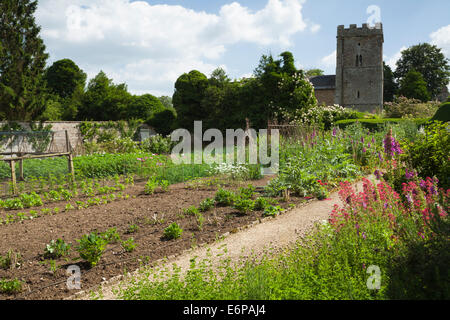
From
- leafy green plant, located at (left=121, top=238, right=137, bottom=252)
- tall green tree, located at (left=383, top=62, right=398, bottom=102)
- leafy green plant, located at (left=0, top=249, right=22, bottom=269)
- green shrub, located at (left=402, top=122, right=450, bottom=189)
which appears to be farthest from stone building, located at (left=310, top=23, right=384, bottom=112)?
leafy green plant, located at (left=0, top=249, right=22, bottom=269)

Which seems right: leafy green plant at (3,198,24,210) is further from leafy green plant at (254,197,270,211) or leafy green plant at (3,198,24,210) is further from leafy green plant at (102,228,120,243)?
leafy green plant at (254,197,270,211)

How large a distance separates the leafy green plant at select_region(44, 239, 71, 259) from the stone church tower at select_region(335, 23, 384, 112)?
111 ft

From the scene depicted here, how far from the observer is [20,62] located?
50.5 feet

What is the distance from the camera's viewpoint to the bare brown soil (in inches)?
121

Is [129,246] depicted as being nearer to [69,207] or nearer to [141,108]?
[69,207]

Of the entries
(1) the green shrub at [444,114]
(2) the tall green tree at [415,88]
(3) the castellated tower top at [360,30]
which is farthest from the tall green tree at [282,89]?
(2) the tall green tree at [415,88]

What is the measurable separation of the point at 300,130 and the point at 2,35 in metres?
13.8

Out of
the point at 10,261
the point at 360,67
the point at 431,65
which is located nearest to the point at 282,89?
→ the point at 10,261

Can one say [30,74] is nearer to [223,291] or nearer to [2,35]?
[2,35]

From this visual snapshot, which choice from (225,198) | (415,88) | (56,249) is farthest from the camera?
(415,88)

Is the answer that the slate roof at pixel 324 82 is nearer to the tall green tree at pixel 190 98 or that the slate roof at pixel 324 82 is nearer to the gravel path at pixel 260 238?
the tall green tree at pixel 190 98

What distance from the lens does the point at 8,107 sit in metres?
15.1

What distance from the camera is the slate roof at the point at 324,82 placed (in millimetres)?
36862

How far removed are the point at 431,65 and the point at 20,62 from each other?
3951 centimetres
